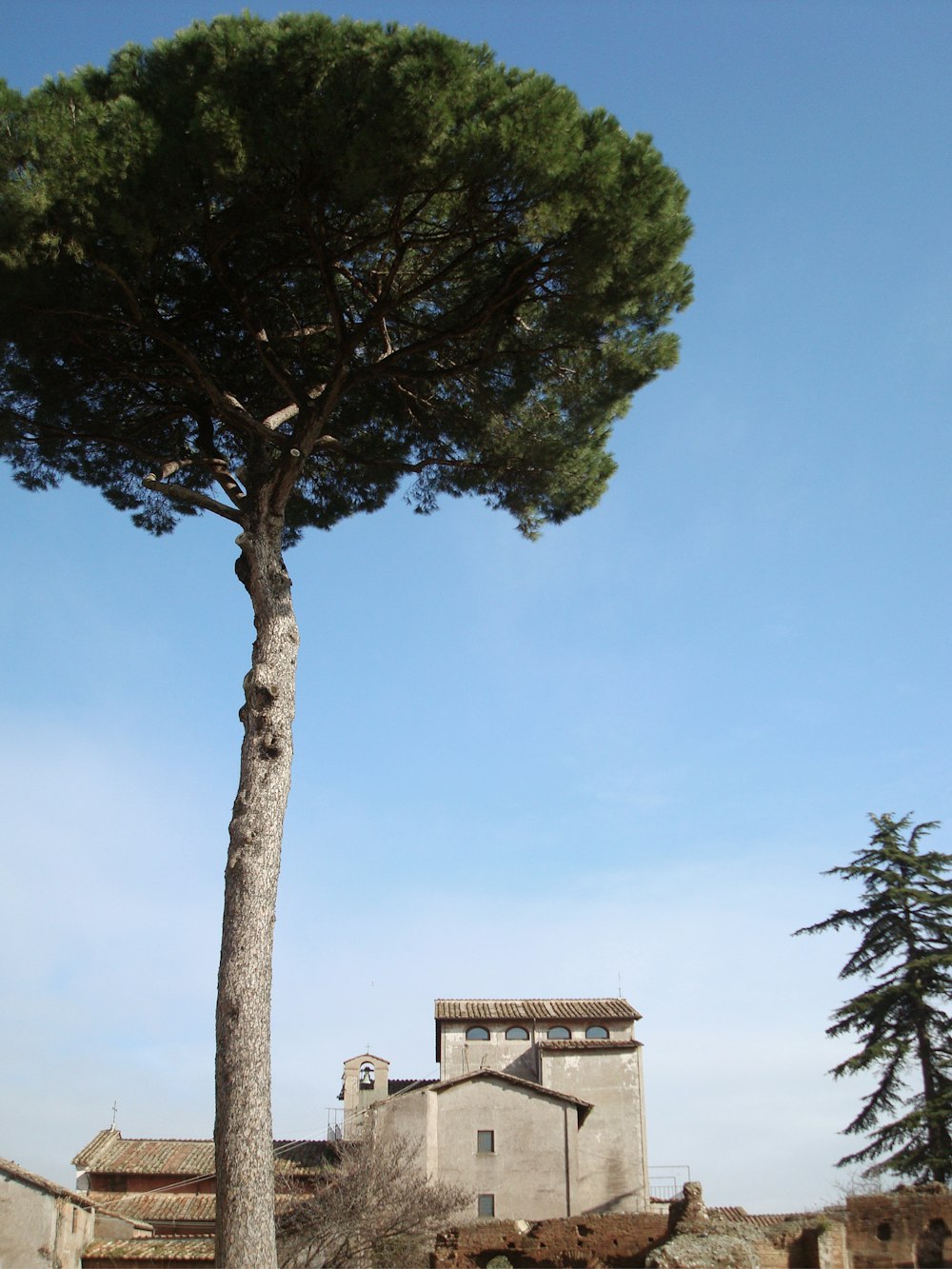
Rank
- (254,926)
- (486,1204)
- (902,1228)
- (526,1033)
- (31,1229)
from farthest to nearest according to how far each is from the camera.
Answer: (526,1033) < (486,1204) < (31,1229) < (902,1228) < (254,926)

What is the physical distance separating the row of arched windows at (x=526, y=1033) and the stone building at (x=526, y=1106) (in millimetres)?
30

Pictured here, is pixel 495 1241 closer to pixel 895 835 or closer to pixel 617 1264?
pixel 617 1264

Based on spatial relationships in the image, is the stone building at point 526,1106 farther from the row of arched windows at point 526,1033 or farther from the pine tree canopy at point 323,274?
the pine tree canopy at point 323,274

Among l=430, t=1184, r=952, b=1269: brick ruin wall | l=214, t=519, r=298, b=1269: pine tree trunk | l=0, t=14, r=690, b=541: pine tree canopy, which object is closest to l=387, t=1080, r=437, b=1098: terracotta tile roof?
l=430, t=1184, r=952, b=1269: brick ruin wall

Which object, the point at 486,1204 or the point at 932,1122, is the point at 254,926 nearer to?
the point at 932,1122

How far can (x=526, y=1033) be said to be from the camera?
33969mm

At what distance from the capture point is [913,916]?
933 inches

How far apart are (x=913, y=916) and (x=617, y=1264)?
9538mm

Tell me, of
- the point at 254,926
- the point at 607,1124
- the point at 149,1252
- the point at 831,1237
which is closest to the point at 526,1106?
the point at 607,1124

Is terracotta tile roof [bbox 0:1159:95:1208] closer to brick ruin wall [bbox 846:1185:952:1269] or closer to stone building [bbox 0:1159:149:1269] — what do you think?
stone building [bbox 0:1159:149:1269]

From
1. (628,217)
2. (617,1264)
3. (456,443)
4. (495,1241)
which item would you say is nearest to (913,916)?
(617,1264)

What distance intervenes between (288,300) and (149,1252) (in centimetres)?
1794

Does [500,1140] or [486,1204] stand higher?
[500,1140]

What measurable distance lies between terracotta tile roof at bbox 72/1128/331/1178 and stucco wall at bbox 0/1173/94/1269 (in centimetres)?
737
